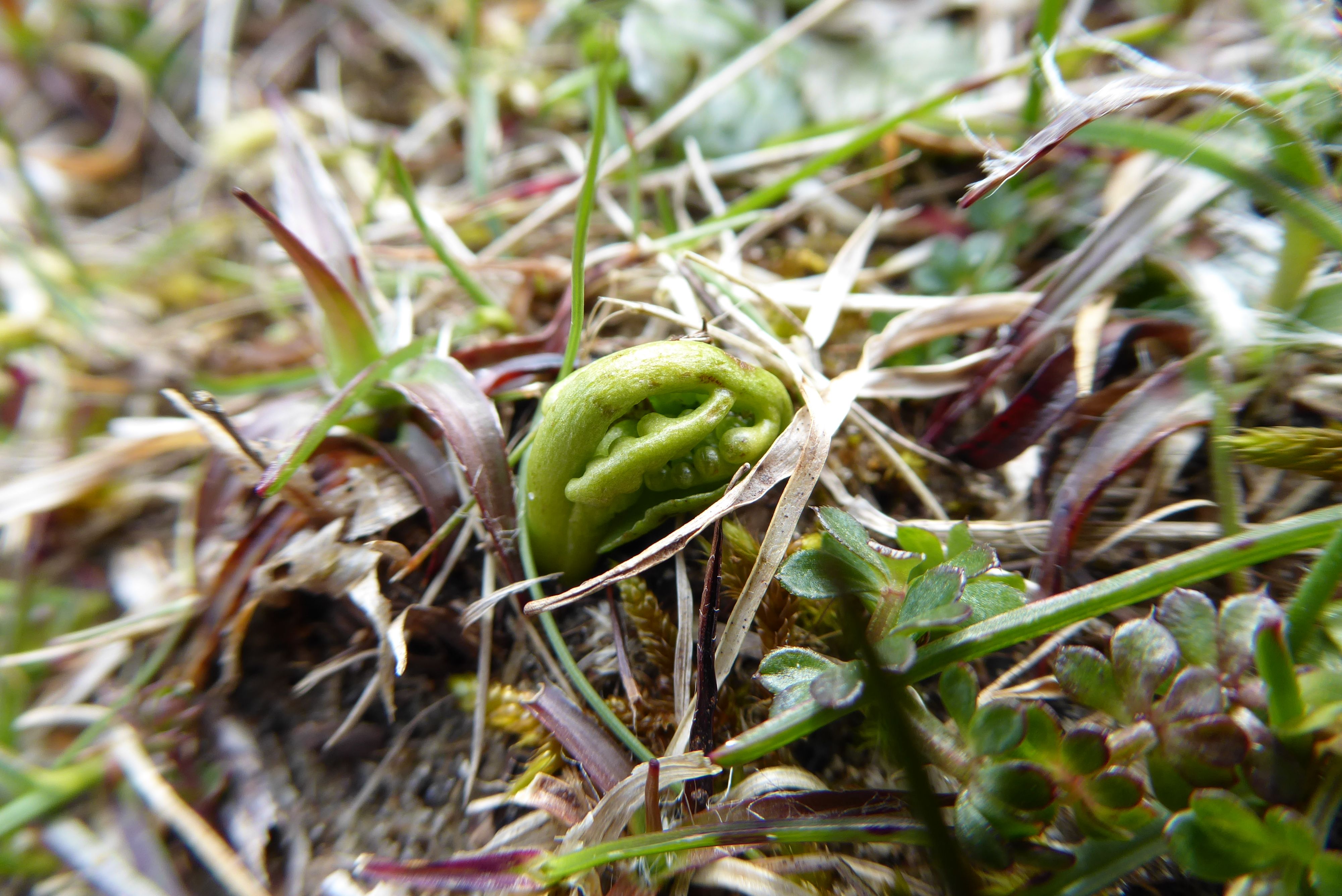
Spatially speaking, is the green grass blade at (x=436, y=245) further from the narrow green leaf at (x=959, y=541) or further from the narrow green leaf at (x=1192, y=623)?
the narrow green leaf at (x=1192, y=623)

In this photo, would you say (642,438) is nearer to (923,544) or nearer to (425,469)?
(923,544)

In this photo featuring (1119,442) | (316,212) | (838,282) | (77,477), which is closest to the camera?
(1119,442)

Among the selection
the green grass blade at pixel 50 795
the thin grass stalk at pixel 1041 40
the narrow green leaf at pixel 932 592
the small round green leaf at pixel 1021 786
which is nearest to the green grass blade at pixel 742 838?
the small round green leaf at pixel 1021 786

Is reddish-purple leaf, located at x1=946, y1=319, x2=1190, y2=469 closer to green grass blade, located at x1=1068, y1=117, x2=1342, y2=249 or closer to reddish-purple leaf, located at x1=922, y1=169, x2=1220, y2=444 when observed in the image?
reddish-purple leaf, located at x1=922, y1=169, x2=1220, y2=444

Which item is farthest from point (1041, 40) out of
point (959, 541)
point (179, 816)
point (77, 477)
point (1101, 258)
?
point (77, 477)

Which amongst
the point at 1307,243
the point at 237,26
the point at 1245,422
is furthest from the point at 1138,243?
the point at 237,26
